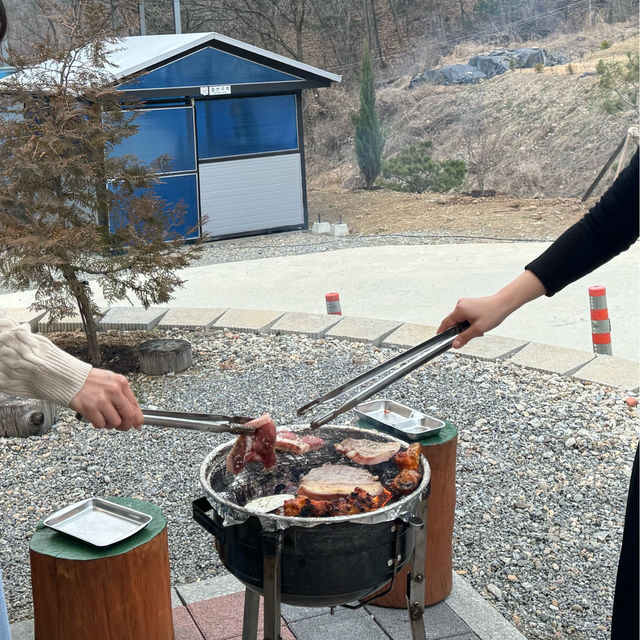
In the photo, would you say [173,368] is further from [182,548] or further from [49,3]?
[49,3]

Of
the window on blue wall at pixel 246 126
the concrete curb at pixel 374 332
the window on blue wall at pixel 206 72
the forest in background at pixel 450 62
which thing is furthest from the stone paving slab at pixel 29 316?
the forest in background at pixel 450 62

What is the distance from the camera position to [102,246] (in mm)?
5926

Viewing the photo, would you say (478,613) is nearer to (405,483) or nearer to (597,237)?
(405,483)

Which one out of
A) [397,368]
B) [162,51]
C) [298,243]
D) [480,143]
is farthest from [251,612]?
[480,143]

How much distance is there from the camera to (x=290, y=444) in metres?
2.75

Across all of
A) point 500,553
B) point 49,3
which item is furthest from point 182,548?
point 49,3

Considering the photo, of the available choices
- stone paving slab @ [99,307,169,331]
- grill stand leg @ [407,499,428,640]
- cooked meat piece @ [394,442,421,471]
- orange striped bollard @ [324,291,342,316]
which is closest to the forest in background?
stone paving slab @ [99,307,169,331]

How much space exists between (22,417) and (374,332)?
2829 mm

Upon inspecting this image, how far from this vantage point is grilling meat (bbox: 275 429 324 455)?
9.04 feet

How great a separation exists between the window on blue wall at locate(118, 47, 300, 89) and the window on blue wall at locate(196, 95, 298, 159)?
52 cm

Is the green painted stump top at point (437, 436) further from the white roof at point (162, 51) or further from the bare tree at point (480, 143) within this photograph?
the bare tree at point (480, 143)

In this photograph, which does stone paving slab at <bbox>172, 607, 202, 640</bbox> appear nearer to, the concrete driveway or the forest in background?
the concrete driveway

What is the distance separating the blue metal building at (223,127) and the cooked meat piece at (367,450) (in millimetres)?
9677

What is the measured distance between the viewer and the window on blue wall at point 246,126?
12.9m
